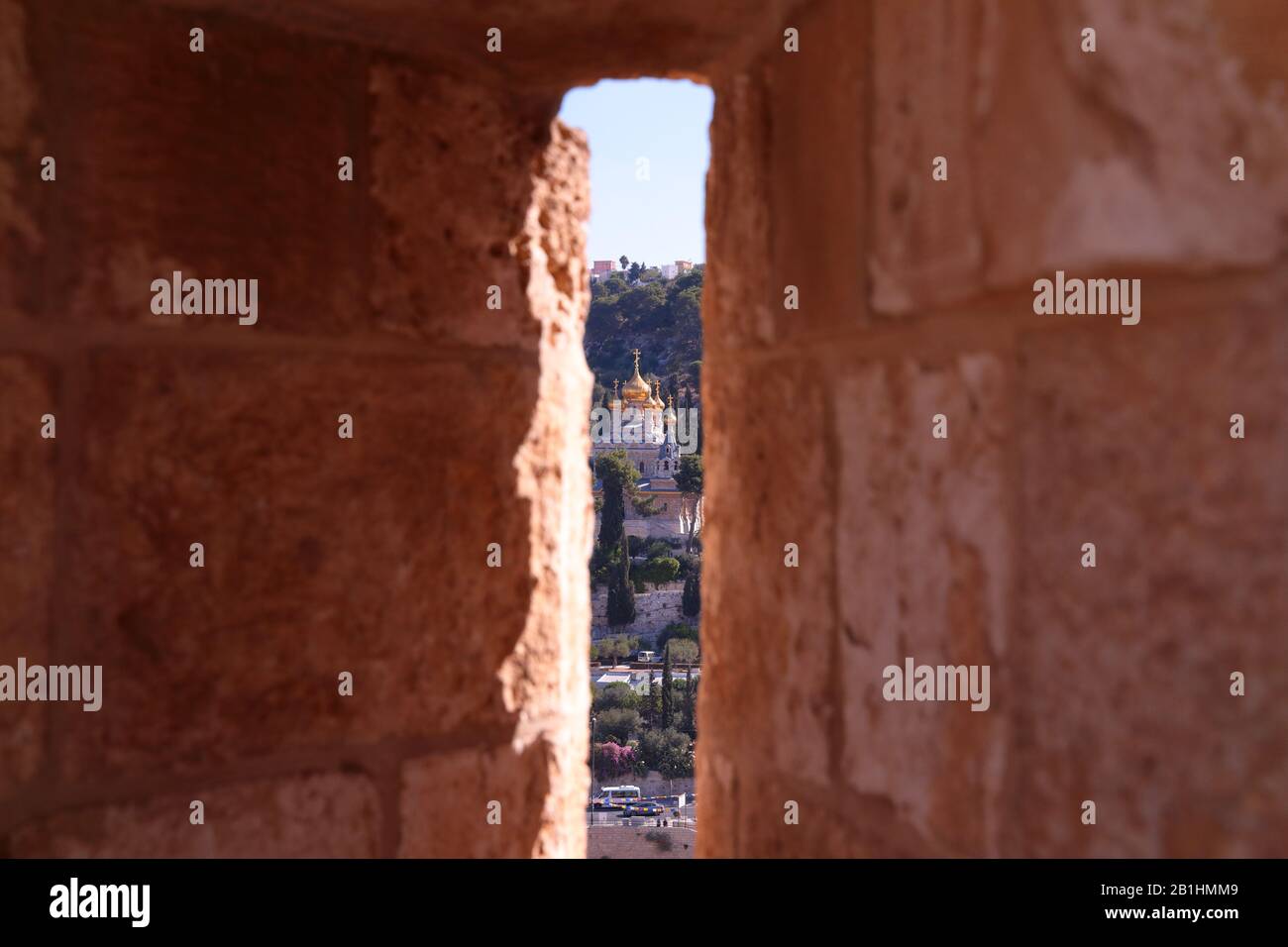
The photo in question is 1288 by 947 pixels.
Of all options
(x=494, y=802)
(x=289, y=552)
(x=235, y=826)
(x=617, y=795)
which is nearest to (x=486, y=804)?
(x=494, y=802)

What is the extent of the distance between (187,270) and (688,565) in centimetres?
1864

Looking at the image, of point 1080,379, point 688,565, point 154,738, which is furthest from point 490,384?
point 688,565

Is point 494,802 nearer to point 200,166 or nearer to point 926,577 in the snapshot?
point 926,577

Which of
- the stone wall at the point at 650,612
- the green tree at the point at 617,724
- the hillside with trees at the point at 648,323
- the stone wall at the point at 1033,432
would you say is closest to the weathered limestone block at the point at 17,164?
the stone wall at the point at 1033,432

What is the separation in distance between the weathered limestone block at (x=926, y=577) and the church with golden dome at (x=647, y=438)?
60.7ft

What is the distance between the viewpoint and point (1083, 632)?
745 mm

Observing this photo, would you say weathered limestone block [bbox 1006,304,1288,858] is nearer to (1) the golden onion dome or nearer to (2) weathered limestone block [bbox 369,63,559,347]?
(2) weathered limestone block [bbox 369,63,559,347]

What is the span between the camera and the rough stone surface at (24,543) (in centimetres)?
105

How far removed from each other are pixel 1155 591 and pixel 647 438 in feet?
72.0

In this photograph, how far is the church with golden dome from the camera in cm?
1994

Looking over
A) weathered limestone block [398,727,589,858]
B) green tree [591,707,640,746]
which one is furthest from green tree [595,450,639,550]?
weathered limestone block [398,727,589,858]

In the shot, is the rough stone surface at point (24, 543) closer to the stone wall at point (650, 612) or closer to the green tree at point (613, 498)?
the green tree at point (613, 498)

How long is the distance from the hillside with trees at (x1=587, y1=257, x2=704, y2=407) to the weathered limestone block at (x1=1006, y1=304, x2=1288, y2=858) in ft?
44.0
